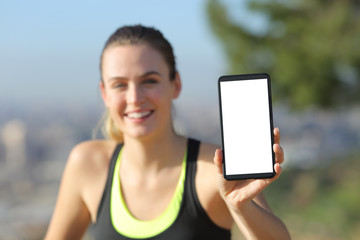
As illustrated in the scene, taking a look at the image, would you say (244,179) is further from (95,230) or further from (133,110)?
(95,230)

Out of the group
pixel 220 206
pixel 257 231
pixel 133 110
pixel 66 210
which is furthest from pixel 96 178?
pixel 257 231

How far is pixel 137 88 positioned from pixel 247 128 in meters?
0.59

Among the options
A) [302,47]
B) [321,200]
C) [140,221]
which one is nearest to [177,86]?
[140,221]

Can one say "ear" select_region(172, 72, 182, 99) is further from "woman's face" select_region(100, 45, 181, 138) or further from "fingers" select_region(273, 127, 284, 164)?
"fingers" select_region(273, 127, 284, 164)

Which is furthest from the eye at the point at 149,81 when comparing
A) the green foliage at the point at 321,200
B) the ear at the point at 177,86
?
the green foliage at the point at 321,200

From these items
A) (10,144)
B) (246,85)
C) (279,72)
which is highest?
(246,85)

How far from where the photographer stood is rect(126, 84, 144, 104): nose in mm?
1867

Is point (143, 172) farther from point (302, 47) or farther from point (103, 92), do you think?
point (302, 47)

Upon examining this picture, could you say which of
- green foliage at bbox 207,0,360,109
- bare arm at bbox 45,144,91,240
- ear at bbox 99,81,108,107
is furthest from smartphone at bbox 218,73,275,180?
green foliage at bbox 207,0,360,109

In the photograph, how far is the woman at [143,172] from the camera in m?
1.86

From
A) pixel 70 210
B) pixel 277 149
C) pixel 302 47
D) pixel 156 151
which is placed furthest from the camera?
pixel 302 47

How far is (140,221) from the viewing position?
1899mm

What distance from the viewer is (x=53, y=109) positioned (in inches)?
1247

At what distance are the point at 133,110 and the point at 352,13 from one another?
6.02 metres
